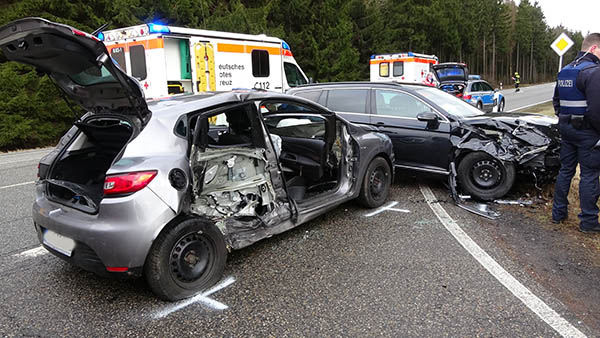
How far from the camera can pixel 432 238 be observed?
176 inches

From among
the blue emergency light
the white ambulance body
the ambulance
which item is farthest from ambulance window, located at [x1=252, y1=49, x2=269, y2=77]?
the white ambulance body

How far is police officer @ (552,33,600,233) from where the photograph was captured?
4406 mm

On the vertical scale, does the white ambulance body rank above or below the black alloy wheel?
above

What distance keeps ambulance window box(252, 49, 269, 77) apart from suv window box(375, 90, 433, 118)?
252 inches

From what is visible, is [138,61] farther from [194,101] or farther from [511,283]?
[511,283]

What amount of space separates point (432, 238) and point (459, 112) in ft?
8.90

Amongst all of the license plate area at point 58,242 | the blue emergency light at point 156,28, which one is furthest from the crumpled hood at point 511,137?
the blue emergency light at point 156,28

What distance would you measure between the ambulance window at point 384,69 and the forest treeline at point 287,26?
4.19 meters

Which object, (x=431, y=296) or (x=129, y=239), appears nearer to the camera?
(x=129, y=239)

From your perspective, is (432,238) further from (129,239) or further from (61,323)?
(61,323)

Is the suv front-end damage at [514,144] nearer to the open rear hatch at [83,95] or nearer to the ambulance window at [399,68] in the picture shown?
the open rear hatch at [83,95]

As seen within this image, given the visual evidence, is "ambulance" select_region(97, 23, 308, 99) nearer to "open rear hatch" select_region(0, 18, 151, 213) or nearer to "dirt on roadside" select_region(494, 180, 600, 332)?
"open rear hatch" select_region(0, 18, 151, 213)

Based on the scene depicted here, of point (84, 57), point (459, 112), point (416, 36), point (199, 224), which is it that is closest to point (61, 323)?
point (199, 224)

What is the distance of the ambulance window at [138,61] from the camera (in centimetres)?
1028
